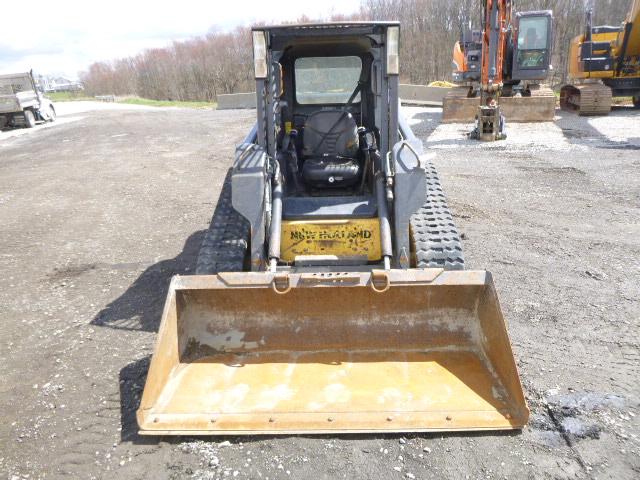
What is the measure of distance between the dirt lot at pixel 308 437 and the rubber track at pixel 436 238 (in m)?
0.76

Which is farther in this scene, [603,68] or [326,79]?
[603,68]

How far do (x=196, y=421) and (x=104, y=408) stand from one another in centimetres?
Answer: 75

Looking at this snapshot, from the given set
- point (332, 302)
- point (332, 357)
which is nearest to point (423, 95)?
point (332, 302)

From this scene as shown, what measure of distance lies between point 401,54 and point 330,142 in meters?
31.7

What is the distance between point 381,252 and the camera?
415 centimetres

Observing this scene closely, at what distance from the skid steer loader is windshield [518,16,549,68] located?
11234mm

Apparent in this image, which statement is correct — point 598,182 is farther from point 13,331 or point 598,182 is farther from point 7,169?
point 7,169

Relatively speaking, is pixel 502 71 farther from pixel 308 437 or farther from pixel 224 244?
pixel 308 437

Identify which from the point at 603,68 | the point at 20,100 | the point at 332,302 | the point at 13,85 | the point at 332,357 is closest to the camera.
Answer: the point at 332,357

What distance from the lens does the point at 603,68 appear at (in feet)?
52.3

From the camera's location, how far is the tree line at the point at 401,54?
31438 millimetres

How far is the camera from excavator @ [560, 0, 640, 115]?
1525 centimetres

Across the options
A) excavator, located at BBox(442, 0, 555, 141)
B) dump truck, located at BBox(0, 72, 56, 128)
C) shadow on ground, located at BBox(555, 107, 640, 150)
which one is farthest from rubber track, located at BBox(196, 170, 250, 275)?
dump truck, located at BBox(0, 72, 56, 128)

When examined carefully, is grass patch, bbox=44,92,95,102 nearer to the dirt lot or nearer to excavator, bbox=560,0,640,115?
the dirt lot
